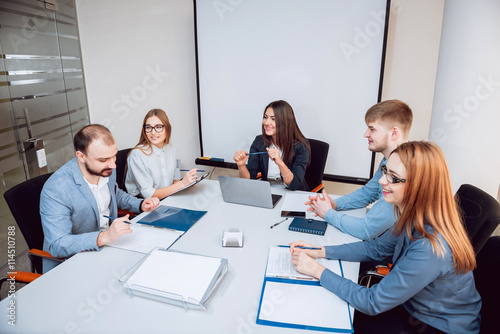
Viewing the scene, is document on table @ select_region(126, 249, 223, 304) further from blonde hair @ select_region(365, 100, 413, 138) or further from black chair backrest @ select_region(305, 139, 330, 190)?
black chair backrest @ select_region(305, 139, 330, 190)

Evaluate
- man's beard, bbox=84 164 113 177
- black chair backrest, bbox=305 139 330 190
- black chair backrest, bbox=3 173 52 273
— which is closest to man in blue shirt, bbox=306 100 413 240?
black chair backrest, bbox=305 139 330 190

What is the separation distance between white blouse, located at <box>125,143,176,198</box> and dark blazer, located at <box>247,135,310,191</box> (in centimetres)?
65

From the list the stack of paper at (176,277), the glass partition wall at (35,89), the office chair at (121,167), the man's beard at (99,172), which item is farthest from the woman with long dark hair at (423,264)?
the glass partition wall at (35,89)

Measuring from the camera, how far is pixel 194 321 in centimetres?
108

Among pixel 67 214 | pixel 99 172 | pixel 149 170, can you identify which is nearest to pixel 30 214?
pixel 67 214

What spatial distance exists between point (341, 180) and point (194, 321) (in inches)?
86.0

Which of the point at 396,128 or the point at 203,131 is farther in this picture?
the point at 203,131

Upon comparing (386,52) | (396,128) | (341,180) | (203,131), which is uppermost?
(386,52)

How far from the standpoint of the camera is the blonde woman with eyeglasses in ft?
7.52

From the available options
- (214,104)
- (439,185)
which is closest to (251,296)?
(439,185)

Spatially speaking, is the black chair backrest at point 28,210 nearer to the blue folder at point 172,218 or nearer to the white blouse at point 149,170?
the blue folder at point 172,218

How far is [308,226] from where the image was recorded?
1695 mm

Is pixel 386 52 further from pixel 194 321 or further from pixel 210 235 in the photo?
pixel 194 321

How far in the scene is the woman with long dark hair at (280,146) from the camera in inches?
99.5
